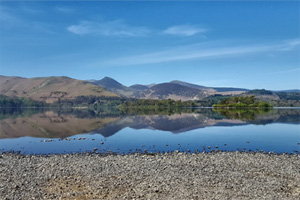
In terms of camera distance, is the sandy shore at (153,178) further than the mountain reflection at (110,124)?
No

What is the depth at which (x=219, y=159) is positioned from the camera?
93.4 feet

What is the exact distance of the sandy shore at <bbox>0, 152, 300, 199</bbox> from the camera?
56.7 feet

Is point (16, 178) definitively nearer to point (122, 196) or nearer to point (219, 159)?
point (122, 196)

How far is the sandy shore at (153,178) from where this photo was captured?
17.3m

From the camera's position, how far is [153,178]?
20812 millimetres

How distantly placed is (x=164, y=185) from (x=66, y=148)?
24762mm

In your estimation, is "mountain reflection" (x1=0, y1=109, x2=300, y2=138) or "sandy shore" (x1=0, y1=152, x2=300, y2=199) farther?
"mountain reflection" (x1=0, y1=109, x2=300, y2=138)

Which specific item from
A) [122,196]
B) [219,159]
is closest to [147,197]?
[122,196]

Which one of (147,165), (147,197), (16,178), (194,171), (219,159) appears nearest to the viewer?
(147,197)

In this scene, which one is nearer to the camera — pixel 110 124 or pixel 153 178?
pixel 153 178

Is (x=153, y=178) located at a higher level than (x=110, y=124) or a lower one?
higher

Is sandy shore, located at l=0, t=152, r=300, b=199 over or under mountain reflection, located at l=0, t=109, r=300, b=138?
over

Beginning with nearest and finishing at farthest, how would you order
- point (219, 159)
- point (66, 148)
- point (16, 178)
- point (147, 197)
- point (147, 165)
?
point (147, 197) < point (16, 178) < point (147, 165) < point (219, 159) < point (66, 148)

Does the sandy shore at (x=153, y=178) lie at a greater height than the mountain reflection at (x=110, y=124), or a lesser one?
greater
